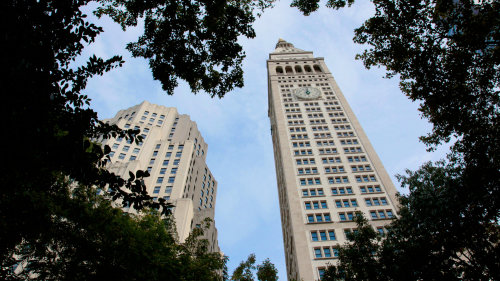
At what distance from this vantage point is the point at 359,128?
5009 cm

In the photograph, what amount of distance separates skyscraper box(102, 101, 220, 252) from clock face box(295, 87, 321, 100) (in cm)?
2604

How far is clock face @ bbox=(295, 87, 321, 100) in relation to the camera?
60375mm

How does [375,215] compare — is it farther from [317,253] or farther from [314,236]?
[317,253]

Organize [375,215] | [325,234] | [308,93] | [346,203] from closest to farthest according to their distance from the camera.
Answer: [325,234]
[375,215]
[346,203]
[308,93]

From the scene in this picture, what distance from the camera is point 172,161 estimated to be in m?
57.3

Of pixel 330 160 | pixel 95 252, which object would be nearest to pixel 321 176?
pixel 330 160

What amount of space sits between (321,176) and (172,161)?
30726mm

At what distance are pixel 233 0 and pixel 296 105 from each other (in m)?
47.2

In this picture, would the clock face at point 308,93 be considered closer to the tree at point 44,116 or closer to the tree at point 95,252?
the tree at point 95,252

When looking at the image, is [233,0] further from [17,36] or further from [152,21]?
[17,36]

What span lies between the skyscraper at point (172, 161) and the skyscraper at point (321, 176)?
52.5 ft

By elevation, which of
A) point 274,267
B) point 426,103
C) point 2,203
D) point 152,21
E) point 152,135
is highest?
point 152,135

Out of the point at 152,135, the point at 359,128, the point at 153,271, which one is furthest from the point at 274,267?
the point at 152,135

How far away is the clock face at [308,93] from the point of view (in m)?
60.4
